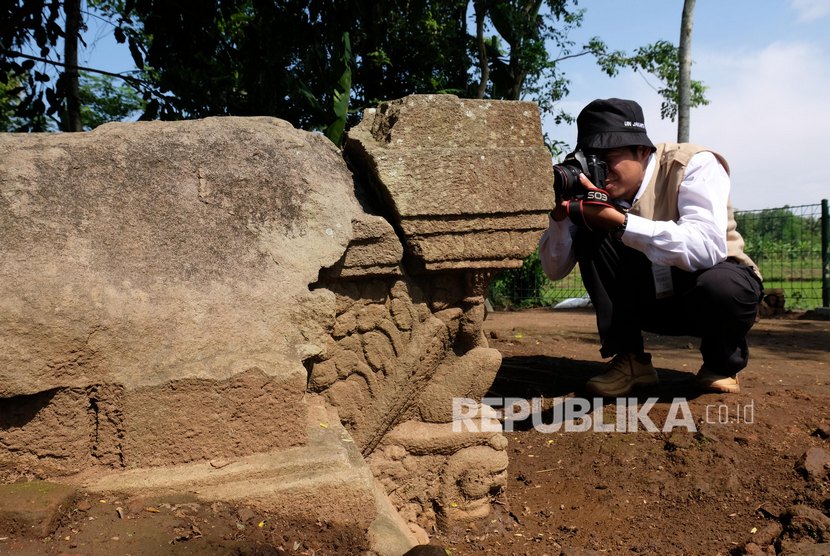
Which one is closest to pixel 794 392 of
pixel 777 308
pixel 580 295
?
pixel 777 308

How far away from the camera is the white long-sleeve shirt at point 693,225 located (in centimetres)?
284

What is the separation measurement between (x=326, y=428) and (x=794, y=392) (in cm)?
225

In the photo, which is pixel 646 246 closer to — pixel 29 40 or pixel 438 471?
pixel 438 471

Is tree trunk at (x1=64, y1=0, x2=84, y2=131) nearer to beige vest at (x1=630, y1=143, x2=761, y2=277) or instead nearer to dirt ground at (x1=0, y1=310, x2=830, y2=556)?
dirt ground at (x1=0, y1=310, x2=830, y2=556)

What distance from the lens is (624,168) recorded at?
308 centimetres

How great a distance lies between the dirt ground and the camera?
160cm

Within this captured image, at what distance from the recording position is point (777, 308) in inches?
294

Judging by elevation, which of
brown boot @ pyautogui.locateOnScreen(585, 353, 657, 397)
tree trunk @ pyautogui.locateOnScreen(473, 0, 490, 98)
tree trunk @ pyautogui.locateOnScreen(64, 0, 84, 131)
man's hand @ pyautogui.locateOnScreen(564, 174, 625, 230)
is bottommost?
brown boot @ pyautogui.locateOnScreen(585, 353, 657, 397)

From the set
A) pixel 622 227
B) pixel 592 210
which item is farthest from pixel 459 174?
pixel 622 227

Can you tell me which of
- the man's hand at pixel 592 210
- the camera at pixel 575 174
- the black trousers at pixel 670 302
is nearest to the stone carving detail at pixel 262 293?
the camera at pixel 575 174

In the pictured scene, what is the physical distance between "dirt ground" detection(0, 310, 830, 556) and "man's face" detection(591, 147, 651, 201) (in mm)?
888

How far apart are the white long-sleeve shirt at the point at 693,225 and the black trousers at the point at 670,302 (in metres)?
0.12

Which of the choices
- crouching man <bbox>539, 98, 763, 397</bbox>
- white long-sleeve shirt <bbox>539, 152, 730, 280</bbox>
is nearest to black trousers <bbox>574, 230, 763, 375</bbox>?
crouching man <bbox>539, 98, 763, 397</bbox>

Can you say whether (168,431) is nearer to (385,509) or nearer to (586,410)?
(385,509)
